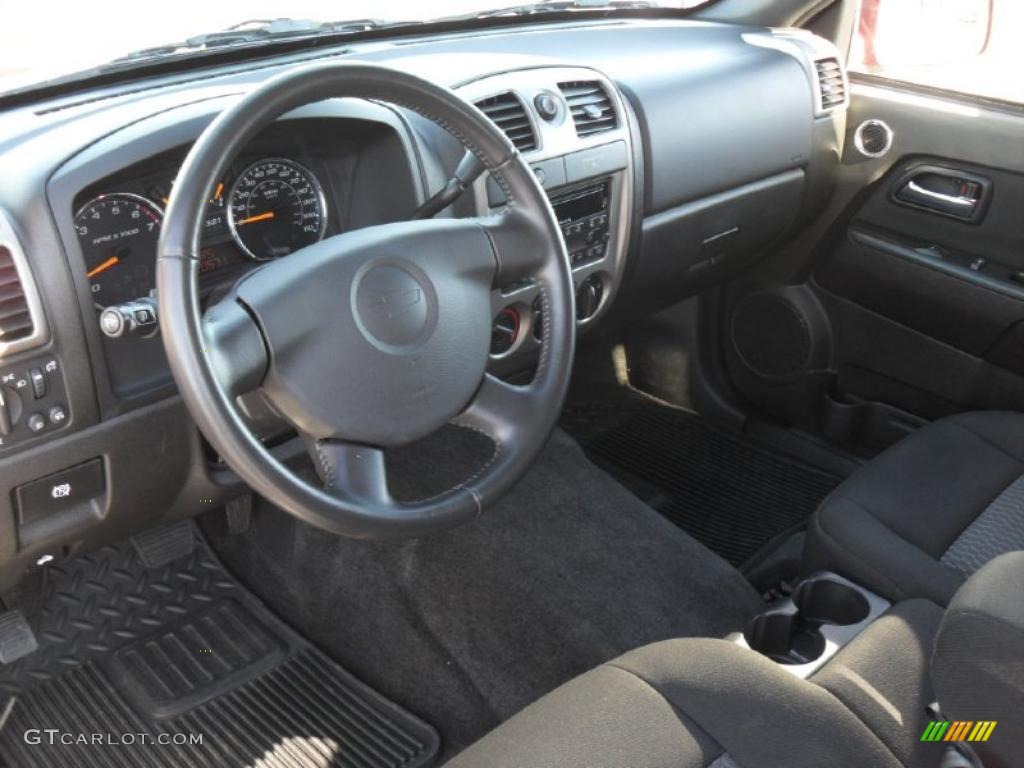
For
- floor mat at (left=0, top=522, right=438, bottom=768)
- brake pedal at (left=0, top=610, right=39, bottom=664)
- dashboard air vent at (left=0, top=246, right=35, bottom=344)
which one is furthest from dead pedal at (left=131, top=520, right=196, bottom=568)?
dashboard air vent at (left=0, top=246, right=35, bottom=344)

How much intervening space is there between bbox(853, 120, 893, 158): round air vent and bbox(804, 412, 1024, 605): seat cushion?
2.56 ft

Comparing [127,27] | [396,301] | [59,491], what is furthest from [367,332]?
[127,27]

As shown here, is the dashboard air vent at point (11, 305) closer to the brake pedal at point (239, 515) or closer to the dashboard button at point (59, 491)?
the dashboard button at point (59, 491)

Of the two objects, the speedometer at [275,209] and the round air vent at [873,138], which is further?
the round air vent at [873,138]

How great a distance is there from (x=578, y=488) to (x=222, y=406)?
4.21 ft

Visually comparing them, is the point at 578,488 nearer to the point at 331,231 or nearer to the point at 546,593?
the point at 546,593

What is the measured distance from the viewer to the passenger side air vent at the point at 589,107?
1925mm

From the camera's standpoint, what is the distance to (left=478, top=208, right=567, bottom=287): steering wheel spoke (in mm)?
1423

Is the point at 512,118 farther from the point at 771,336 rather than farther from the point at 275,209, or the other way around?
the point at 771,336

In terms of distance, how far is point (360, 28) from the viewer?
2016 mm

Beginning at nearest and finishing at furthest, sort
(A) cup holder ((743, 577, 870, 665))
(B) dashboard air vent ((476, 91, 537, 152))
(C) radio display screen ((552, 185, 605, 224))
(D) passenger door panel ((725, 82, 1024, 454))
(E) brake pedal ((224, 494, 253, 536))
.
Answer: (A) cup holder ((743, 577, 870, 665)) → (B) dashboard air vent ((476, 91, 537, 152)) → (C) radio display screen ((552, 185, 605, 224)) → (E) brake pedal ((224, 494, 253, 536)) → (D) passenger door panel ((725, 82, 1024, 454))

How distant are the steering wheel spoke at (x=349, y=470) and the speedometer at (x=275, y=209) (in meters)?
0.40

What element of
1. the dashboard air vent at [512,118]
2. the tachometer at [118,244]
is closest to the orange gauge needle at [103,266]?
the tachometer at [118,244]

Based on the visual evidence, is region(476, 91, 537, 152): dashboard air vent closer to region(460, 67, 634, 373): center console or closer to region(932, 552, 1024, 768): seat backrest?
region(460, 67, 634, 373): center console
